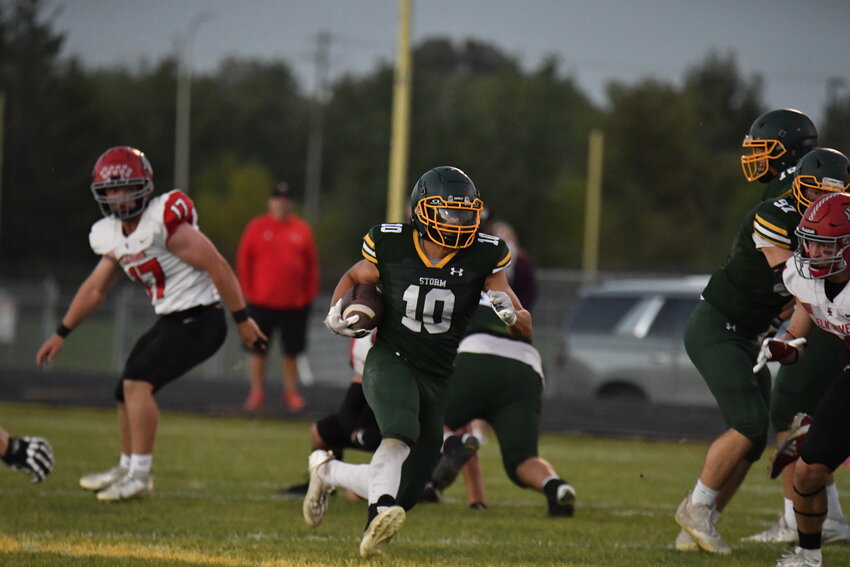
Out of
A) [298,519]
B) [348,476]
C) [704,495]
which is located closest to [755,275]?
[704,495]

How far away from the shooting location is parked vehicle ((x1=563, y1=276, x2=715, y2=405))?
12.5m

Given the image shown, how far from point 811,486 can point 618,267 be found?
2983 centimetres

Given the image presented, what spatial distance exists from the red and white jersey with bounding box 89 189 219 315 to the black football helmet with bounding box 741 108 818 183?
117 inches

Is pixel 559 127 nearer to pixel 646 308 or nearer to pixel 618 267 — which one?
pixel 618 267

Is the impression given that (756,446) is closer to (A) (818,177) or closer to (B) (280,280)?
(A) (818,177)

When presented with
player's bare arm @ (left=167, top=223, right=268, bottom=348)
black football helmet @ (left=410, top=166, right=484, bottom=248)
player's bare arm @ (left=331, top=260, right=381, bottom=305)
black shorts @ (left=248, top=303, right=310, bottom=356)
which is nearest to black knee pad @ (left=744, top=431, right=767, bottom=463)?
black football helmet @ (left=410, top=166, right=484, bottom=248)

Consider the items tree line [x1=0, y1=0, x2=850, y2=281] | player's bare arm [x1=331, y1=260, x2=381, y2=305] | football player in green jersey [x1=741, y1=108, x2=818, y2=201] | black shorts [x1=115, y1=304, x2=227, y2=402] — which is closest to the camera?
player's bare arm [x1=331, y1=260, x2=381, y2=305]

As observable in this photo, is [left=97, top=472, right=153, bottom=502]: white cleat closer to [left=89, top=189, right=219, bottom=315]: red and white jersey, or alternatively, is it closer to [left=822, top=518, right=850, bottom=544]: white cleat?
[left=89, top=189, right=219, bottom=315]: red and white jersey

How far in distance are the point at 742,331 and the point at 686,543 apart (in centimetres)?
99

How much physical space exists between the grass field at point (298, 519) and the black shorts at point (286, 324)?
191 centimetres

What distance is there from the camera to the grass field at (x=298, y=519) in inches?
196

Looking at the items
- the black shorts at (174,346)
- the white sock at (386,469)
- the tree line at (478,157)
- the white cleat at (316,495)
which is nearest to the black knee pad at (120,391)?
the black shorts at (174,346)

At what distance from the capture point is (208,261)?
663 cm

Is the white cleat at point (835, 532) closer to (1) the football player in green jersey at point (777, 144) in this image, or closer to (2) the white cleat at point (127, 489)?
(1) the football player in green jersey at point (777, 144)
